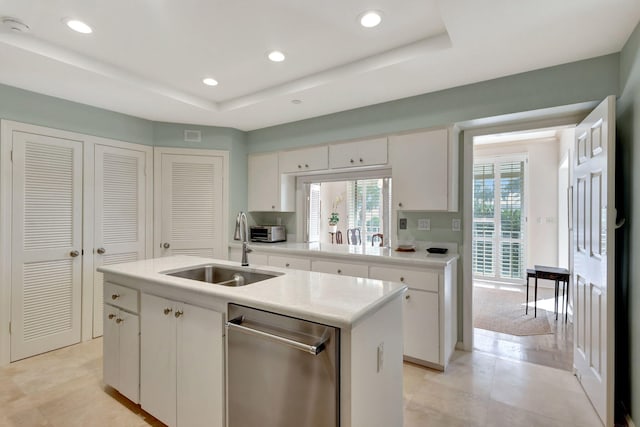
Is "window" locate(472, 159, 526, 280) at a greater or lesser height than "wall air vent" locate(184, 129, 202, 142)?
lesser

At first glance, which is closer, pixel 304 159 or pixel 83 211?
pixel 83 211

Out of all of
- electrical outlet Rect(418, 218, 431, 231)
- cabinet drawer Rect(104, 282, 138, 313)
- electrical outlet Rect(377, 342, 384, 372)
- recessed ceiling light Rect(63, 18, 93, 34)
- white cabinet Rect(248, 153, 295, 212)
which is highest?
recessed ceiling light Rect(63, 18, 93, 34)

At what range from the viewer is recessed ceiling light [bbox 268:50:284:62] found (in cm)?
236

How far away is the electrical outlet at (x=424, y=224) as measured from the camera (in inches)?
125

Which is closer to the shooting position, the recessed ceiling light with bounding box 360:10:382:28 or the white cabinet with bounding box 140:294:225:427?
the white cabinet with bounding box 140:294:225:427

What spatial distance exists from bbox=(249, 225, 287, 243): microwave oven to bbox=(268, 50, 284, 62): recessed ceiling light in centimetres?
212

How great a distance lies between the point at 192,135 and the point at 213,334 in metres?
Answer: 3.02

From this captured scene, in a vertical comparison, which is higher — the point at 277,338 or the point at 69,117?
the point at 69,117

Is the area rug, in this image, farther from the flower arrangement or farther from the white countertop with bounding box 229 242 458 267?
the flower arrangement

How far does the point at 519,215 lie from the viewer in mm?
5387

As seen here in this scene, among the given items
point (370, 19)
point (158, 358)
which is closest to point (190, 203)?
Answer: point (158, 358)

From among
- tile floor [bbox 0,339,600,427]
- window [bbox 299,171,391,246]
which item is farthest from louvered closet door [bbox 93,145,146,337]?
window [bbox 299,171,391,246]

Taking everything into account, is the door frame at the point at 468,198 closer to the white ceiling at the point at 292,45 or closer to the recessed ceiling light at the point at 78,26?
the white ceiling at the point at 292,45

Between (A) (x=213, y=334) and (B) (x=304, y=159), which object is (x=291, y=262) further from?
(A) (x=213, y=334)
